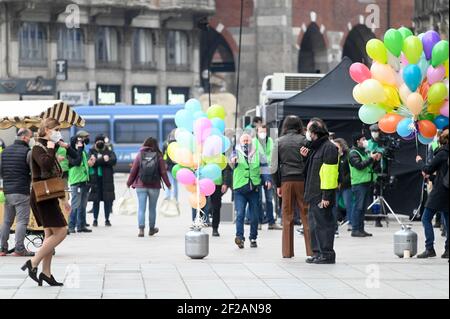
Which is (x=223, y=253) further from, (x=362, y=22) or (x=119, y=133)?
(x=362, y=22)

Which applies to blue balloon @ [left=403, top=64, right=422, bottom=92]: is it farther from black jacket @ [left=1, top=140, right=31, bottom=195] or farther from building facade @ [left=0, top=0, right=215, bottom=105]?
building facade @ [left=0, top=0, right=215, bottom=105]

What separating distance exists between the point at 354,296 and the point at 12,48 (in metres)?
49.4

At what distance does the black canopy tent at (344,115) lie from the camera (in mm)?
26734

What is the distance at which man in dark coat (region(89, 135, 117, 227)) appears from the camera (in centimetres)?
2686

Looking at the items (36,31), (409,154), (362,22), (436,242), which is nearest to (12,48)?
(36,31)

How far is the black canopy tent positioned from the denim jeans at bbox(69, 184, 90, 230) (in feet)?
13.7

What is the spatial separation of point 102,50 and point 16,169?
47767 millimetres

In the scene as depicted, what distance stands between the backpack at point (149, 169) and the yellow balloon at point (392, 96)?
6514 mm

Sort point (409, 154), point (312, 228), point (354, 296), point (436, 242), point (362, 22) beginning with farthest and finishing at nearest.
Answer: point (362, 22) → point (409, 154) → point (436, 242) → point (312, 228) → point (354, 296)

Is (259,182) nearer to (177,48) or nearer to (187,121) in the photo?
(187,121)

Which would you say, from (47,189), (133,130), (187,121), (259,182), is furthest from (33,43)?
(47,189)

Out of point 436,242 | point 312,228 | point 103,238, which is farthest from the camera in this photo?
point 103,238

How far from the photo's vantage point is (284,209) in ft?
63.2

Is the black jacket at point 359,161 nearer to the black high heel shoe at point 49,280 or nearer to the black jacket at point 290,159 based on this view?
the black jacket at point 290,159
